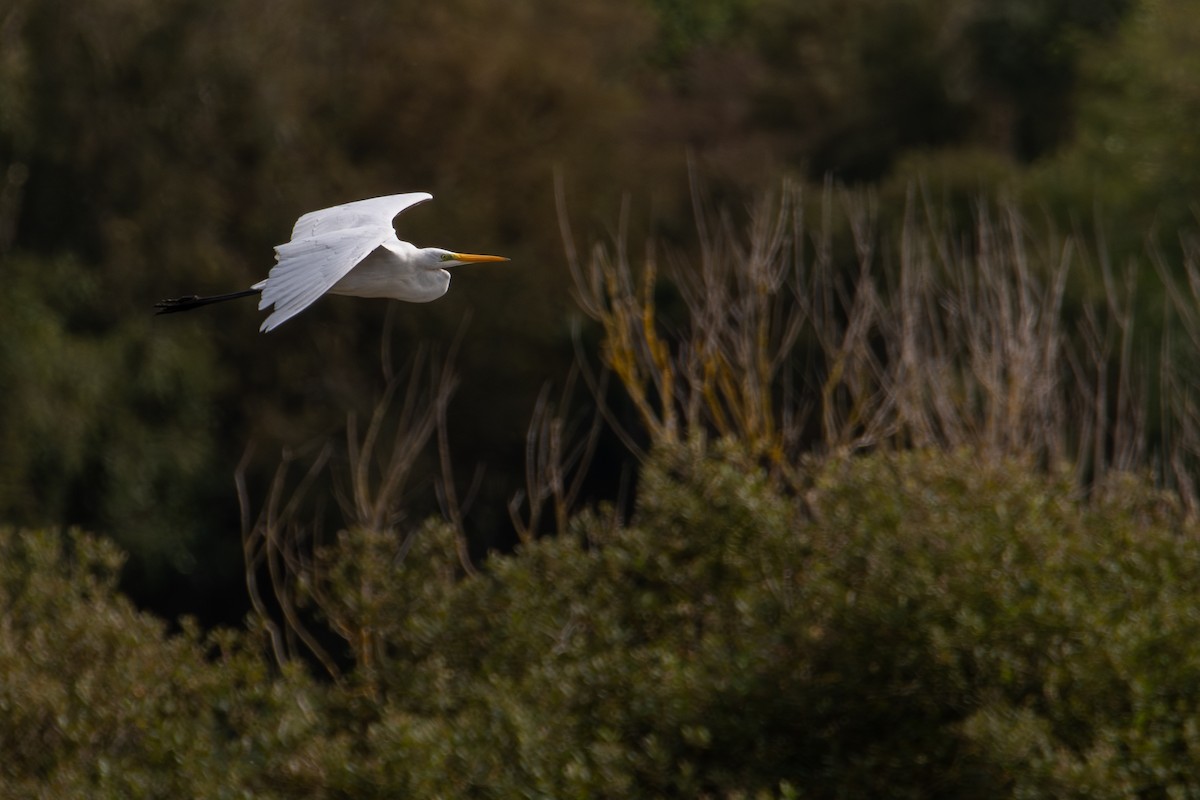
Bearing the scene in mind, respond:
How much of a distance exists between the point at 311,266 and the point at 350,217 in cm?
101

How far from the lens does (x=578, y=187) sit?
2161cm

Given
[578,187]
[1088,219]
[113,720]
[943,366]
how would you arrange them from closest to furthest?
[113,720]
[943,366]
[1088,219]
[578,187]

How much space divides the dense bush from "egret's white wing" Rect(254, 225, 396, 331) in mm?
2838

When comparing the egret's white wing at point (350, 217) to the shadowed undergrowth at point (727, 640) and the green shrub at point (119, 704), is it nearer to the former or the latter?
the shadowed undergrowth at point (727, 640)

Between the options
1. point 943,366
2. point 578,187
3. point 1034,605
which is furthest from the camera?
point 578,187

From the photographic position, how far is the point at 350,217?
664cm

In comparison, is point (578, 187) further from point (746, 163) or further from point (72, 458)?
point (72, 458)

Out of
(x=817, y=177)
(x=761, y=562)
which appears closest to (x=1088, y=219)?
(x=817, y=177)

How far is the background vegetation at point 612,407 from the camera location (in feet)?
27.7

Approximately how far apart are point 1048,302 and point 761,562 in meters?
3.32

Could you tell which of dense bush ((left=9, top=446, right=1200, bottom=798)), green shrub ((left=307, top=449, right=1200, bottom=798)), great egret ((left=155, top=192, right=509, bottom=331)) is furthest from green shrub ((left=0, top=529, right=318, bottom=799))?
great egret ((left=155, top=192, right=509, bottom=331))

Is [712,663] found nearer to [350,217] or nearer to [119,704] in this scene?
[119,704]

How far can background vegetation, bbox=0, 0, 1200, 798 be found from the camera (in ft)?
27.7

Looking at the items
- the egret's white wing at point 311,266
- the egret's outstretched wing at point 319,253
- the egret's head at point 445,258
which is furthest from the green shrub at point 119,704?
the egret's white wing at point 311,266
